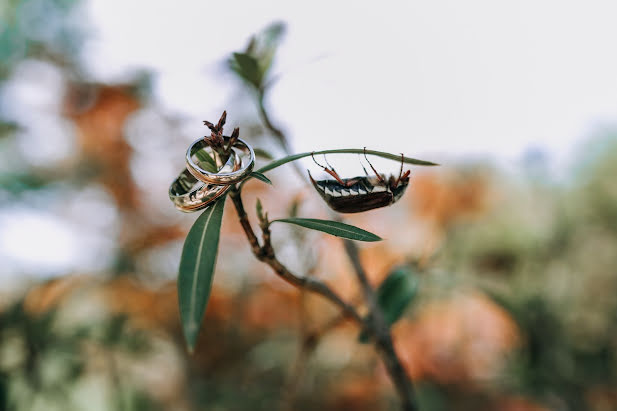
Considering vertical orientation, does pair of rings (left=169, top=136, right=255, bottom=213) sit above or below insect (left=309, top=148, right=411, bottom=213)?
above

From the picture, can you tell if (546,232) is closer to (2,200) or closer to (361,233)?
(361,233)

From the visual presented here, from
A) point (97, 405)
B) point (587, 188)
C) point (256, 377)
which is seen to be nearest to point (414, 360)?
point (256, 377)

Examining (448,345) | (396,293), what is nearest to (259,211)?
(396,293)

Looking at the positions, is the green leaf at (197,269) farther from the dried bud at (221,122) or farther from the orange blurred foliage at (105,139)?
the orange blurred foliage at (105,139)

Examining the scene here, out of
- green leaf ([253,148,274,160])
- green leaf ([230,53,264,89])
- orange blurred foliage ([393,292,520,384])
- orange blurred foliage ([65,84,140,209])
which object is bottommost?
orange blurred foliage ([393,292,520,384])

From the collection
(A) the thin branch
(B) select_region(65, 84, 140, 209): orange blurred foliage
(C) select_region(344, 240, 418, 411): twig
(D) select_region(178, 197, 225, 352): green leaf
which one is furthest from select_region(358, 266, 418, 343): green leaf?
(B) select_region(65, 84, 140, 209): orange blurred foliage

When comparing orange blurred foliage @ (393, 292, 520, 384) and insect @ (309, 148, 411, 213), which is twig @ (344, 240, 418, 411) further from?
orange blurred foliage @ (393, 292, 520, 384)

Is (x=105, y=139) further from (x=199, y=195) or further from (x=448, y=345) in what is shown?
(x=199, y=195)

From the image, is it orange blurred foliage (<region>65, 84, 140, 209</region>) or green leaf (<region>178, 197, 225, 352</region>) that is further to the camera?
orange blurred foliage (<region>65, 84, 140, 209</region>)
